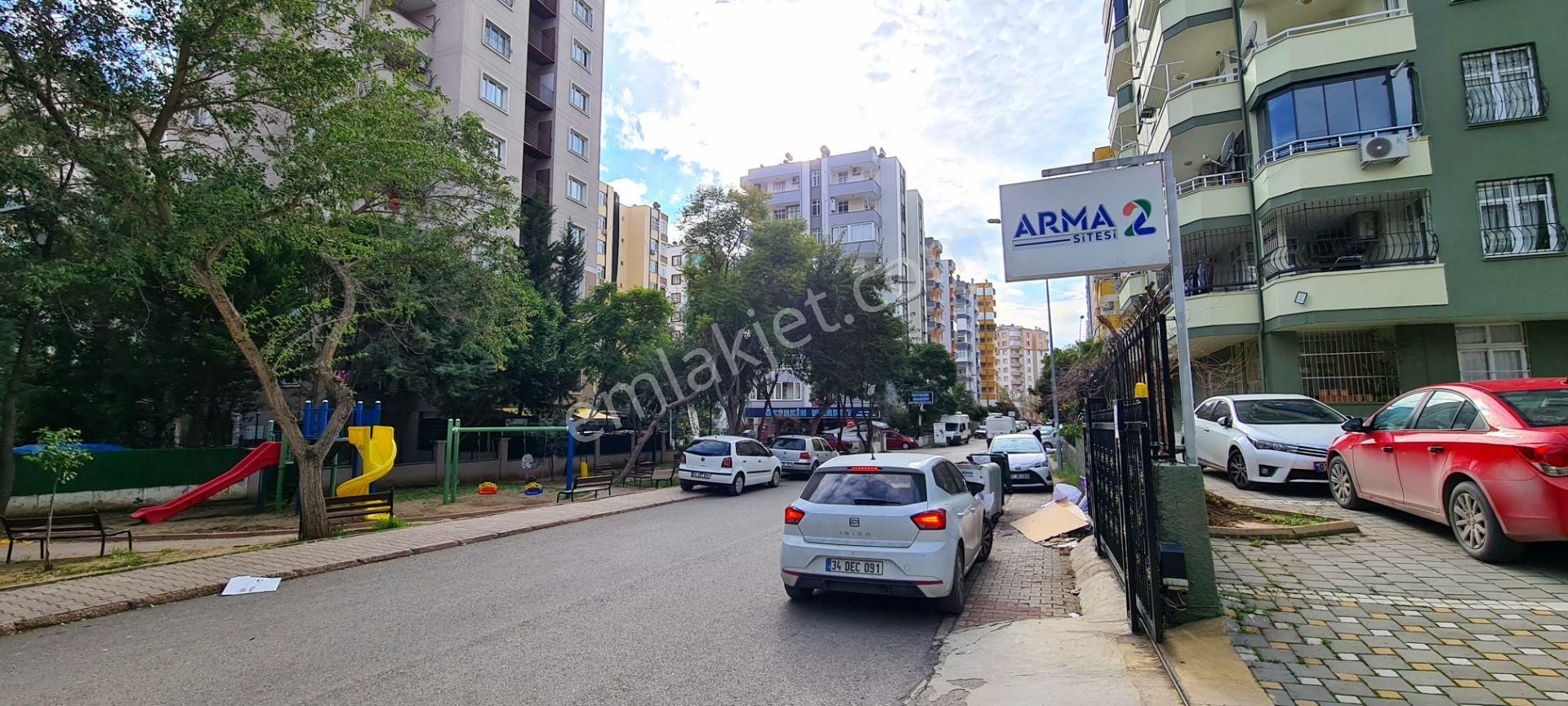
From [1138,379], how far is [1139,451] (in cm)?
77

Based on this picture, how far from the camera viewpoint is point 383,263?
13.4 m

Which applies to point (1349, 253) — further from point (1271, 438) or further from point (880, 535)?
point (880, 535)

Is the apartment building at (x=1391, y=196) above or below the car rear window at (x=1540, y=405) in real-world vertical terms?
above

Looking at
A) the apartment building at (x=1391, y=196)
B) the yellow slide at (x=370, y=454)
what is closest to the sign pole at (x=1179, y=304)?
the apartment building at (x=1391, y=196)

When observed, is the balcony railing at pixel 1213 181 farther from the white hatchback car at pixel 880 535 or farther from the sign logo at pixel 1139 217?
the white hatchback car at pixel 880 535

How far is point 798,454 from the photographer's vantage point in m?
25.5

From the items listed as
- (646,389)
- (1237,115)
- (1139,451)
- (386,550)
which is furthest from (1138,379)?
(646,389)

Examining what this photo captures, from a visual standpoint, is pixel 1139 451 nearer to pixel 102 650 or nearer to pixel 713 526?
pixel 102 650

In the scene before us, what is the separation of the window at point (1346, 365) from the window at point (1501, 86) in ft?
16.0

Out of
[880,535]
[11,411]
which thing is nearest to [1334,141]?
[880,535]

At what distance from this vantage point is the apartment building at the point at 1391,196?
14148mm

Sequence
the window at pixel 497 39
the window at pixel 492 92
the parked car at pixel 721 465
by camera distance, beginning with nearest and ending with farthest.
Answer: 1. the parked car at pixel 721 465
2. the window at pixel 492 92
3. the window at pixel 497 39

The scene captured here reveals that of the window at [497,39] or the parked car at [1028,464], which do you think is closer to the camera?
the parked car at [1028,464]

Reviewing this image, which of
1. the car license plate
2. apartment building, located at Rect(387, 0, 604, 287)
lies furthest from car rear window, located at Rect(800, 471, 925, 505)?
apartment building, located at Rect(387, 0, 604, 287)
